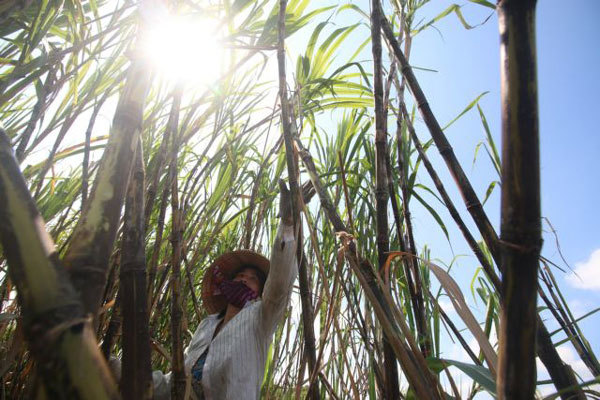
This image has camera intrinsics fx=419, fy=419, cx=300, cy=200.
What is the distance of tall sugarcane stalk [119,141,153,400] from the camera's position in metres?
0.29

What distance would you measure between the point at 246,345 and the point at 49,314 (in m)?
1.12

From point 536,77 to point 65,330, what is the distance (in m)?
0.26

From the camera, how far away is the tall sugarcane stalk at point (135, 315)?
293mm

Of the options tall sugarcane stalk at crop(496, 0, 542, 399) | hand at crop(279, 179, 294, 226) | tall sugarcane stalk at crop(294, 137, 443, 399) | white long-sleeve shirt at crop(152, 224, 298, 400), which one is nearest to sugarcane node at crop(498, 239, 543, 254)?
tall sugarcane stalk at crop(496, 0, 542, 399)

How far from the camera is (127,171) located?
0.96ft

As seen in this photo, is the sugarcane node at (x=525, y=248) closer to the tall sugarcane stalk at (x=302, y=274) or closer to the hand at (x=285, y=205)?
the tall sugarcane stalk at (x=302, y=274)

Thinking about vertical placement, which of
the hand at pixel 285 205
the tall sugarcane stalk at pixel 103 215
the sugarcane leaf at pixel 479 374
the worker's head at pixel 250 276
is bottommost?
the sugarcane leaf at pixel 479 374

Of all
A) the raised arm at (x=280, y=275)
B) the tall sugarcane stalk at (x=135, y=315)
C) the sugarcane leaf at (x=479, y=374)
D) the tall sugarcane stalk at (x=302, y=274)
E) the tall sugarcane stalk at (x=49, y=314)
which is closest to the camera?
the tall sugarcane stalk at (x=49, y=314)

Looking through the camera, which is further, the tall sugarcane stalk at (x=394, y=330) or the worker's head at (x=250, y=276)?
the worker's head at (x=250, y=276)

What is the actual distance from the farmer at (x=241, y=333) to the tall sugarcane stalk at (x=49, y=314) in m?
0.75

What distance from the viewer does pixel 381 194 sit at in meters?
0.50

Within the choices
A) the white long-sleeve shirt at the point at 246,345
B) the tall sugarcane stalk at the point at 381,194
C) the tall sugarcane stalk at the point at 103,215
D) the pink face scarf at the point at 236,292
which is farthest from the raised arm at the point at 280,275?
the tall sugarcane stalk at the point at 103,215

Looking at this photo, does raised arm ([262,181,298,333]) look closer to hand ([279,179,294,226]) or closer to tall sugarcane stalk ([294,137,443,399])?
hand ([279,179,294,226])

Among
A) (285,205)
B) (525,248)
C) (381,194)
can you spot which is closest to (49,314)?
(525,248)
